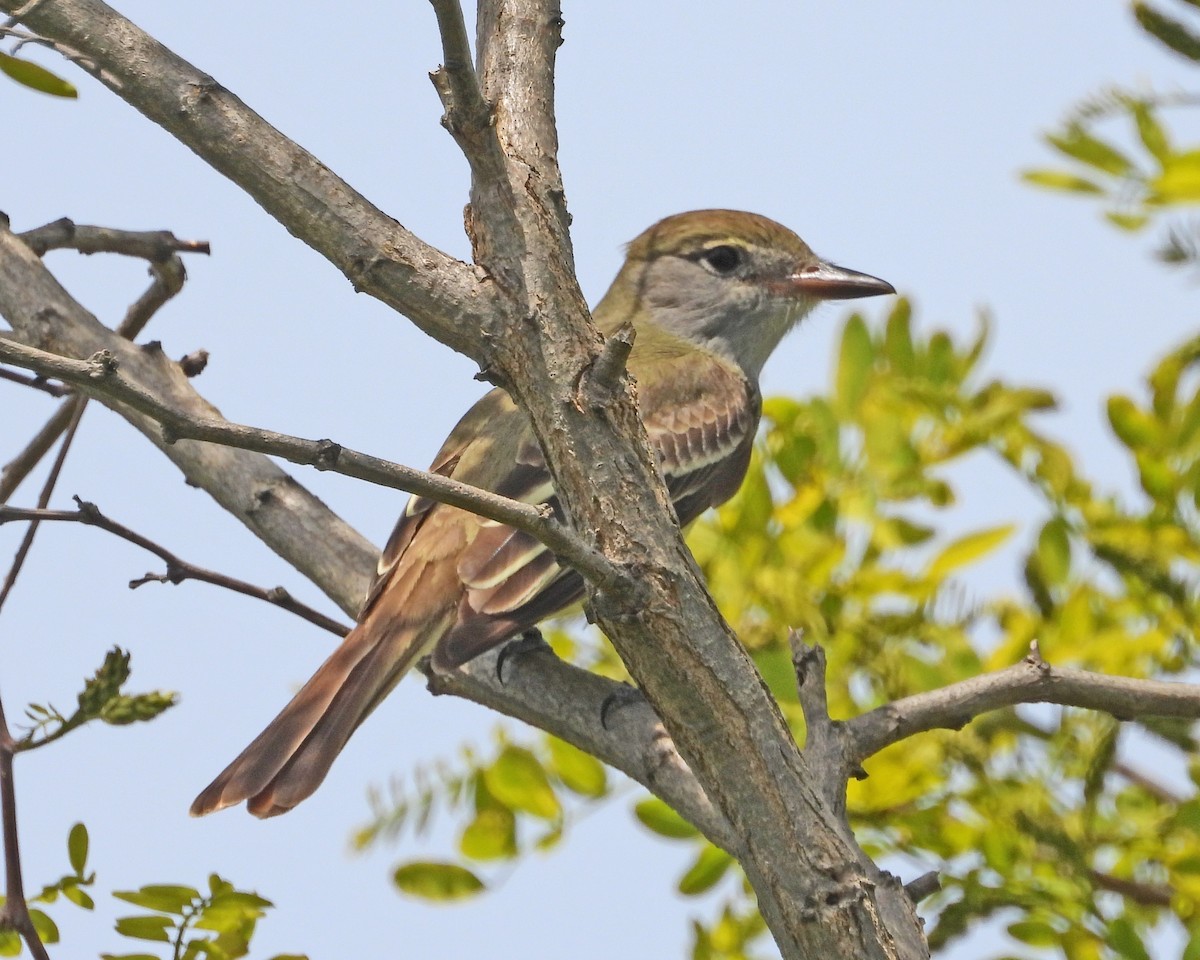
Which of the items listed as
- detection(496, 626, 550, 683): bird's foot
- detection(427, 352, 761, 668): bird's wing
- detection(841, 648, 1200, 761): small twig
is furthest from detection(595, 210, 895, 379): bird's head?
detection(841, 648, 1200, 761): small twig

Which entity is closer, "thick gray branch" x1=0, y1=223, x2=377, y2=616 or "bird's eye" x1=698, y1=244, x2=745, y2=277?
"thick gray branch" x1=0, y1=223, x2=377, y2=616

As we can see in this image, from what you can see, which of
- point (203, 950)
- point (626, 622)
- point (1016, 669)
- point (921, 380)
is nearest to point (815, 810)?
point (626, 622)

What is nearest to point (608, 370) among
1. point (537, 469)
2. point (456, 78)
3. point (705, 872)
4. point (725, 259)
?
point (456, 78)

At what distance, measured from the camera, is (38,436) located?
13.9 ft

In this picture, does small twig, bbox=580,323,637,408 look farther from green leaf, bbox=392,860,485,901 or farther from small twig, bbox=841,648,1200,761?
green leaf, bbox=392,860,485,901

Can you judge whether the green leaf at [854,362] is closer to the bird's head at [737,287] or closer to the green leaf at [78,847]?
the bird's head at [737,287]

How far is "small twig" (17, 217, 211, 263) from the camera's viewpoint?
421cm

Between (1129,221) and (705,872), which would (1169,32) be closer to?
(1129,221)

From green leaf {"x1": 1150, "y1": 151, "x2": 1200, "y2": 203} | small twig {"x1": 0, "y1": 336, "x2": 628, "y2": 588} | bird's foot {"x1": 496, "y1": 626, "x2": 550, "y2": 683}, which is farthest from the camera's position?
bird's foot {"x1": 496, "y1": 626, "x2": 550, "y2": 683}

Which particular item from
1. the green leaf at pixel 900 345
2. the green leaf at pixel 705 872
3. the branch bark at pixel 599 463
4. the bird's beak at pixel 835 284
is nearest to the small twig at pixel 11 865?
the branch bark at pixel 599 463

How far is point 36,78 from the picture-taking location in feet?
10.5

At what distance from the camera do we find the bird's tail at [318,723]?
13.1ft

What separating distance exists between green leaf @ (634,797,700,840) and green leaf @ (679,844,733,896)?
6 cm

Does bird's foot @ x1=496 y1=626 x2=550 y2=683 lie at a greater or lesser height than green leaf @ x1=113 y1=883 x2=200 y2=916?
greater
